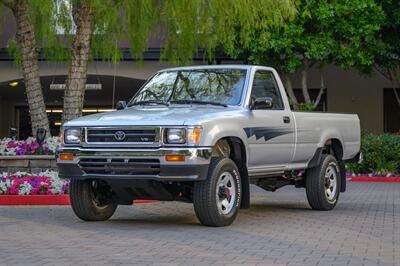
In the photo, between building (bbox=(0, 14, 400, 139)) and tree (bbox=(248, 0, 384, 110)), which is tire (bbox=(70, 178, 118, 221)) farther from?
building (bbox=(0, 14, 400, 139))

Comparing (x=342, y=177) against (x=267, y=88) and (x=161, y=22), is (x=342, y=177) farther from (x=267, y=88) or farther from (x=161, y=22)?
(x=161, y=22)

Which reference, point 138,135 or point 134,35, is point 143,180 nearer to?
point 138,135

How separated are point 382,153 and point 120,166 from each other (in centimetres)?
1385

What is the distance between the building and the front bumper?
14.0 metres

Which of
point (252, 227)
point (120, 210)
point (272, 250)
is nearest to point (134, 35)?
point (120, 210)

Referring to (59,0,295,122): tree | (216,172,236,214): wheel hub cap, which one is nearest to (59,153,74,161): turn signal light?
(216,172,236,214): wheel hub cap

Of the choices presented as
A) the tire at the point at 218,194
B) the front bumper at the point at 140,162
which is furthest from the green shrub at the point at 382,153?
the front bumper at the point at 140,162

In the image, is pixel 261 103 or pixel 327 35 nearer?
pixel 261 103

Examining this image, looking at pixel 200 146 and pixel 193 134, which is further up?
pixel 193 134

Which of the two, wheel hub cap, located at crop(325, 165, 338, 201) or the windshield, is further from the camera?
wheel hub cap, located at crop(325, 165, 338, 201)

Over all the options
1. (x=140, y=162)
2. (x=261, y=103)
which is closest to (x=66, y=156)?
(x=140, y=162)

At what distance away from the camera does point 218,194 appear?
9539mm

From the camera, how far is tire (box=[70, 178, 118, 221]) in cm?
1017

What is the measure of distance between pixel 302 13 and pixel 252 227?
38.3 feet
